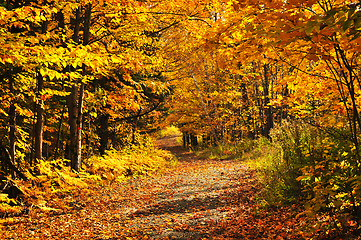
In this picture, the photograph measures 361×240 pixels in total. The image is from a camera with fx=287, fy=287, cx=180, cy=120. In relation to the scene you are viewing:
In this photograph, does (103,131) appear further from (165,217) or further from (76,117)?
(165,217)

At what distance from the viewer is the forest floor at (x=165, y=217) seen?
4941 mm

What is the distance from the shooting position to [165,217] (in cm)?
616

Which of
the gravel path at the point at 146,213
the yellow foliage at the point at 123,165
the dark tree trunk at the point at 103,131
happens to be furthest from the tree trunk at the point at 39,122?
the dark tree trunk at the point at 103,131

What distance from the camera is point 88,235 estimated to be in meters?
5.38

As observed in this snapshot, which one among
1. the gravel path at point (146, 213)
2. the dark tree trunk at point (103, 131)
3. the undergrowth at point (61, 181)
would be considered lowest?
the gravel path at point (146, 213)

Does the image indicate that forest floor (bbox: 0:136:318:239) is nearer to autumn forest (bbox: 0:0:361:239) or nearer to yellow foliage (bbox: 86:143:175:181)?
autumn forest (bbox: 0:0:361:239)

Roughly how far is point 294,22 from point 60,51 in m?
4.02

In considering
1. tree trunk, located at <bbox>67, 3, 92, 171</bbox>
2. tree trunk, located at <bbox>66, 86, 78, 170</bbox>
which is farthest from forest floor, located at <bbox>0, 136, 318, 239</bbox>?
tree trunk, located at <bbox>66, 86, 78, 170</bbox>

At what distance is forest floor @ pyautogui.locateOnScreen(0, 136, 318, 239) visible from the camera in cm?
494

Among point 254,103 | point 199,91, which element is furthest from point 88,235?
point 254,103

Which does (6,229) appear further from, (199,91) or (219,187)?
(199,91)

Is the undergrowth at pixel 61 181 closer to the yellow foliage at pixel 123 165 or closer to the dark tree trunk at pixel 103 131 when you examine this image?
the yellow foliage at pixel 123 165

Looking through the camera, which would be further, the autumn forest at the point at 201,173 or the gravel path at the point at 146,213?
the gravel path at the point at 146,213

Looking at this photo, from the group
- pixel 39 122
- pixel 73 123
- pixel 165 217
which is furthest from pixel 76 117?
pixel 165 217
